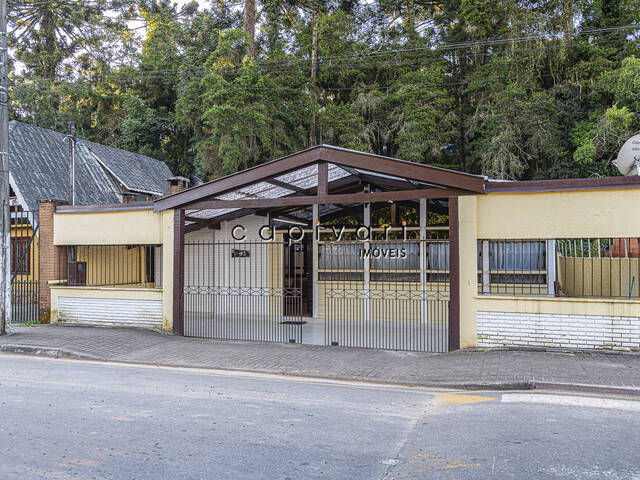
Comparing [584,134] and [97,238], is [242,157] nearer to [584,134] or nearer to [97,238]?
[97,238]

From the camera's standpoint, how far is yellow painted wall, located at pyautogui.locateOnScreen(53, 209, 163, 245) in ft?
43.7

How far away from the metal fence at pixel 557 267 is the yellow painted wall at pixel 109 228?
811 cm

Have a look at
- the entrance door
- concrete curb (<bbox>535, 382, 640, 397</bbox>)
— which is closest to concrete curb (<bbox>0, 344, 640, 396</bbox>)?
concrete curb (<bbox>535, 382, 640, 397</bbox>)

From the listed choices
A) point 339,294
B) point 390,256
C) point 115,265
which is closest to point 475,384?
point 339,294

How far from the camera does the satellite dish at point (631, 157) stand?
11.2m

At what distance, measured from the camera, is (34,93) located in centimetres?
3375

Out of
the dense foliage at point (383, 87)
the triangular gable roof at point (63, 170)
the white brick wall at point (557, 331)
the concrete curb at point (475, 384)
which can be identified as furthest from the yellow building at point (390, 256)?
the dense foliage at point (383, 87)

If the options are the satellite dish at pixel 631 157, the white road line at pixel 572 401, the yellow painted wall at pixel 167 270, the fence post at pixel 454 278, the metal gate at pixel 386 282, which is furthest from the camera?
the metal gate at pixel 386 282

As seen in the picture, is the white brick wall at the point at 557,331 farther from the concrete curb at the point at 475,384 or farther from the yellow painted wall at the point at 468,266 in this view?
the concrete curb at the point at 475,384

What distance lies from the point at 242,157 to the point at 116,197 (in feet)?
19.8

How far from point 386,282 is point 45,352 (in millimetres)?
8467

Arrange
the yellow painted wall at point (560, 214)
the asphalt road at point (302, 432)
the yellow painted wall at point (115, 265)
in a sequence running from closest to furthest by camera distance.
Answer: the asphalt road at point (302, 432), the yellow painted wall at point (560, 214), the yellow painted wall at point (115, 265)

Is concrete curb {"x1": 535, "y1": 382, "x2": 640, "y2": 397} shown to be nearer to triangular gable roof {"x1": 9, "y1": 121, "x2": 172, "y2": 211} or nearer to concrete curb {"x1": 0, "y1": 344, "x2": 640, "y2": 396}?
concrete curb {"x1": 0, "y1": 344, "x2": 640, "y2": 396}

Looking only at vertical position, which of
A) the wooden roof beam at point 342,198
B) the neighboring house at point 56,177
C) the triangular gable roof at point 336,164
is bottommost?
the wooden roof beam at point 342,198
